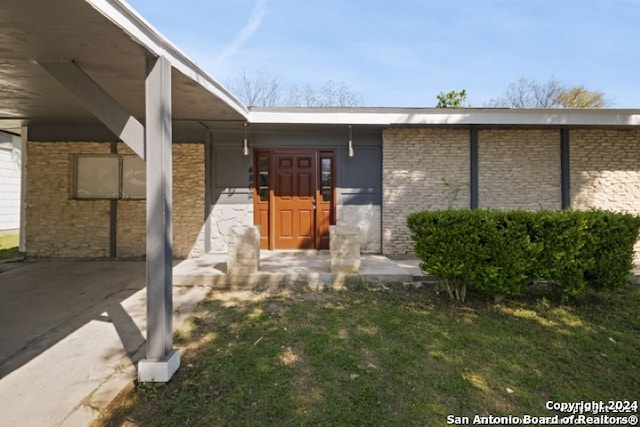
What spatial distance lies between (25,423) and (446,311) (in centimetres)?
378

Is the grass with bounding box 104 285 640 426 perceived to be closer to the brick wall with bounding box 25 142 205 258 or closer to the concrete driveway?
the concrete driveway

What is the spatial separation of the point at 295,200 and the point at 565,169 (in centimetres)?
556

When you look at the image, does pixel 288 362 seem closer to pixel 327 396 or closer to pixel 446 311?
pixel 327 396

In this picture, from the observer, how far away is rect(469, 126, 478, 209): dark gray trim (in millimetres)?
6422

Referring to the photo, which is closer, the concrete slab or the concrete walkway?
the concrete walkway

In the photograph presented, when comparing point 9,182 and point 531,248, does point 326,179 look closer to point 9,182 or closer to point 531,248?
point 531,248

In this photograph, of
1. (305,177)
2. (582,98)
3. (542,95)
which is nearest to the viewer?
(305,177)

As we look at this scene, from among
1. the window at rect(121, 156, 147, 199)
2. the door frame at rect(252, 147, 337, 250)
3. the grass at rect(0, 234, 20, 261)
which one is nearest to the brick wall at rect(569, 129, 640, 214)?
the door frame at rect(252, 147, 337, 250)

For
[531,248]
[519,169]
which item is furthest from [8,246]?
[519,169]

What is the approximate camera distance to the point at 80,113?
5.61 meters

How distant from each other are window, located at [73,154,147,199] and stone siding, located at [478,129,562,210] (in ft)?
23.3

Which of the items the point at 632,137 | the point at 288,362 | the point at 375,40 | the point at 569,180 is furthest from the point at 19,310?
the point at 375,40

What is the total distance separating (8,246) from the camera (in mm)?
8047

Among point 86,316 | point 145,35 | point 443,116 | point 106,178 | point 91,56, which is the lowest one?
point 86,316
